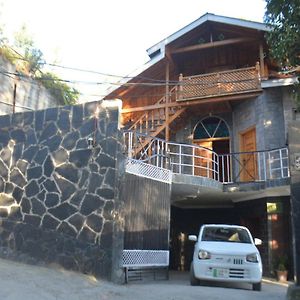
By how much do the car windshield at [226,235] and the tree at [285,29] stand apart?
5209 millimetres

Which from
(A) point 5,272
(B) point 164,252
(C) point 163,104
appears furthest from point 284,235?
(A) point 5,272

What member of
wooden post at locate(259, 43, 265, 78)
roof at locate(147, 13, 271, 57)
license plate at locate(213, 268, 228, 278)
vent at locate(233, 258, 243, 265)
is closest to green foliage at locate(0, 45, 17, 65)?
roof at locate(147, 13, 271, 57)

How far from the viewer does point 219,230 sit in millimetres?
10875

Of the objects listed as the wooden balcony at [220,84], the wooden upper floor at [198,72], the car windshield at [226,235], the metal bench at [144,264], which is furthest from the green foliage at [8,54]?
the car windshield at [226,235]

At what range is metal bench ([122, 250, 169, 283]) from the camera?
9578 millimetres

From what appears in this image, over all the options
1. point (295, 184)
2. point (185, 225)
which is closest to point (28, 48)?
point (185, 225)

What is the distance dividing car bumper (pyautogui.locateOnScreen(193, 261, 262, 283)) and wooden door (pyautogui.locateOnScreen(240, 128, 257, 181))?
6.18 metres

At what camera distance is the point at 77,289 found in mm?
7910

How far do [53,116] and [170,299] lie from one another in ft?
18.3

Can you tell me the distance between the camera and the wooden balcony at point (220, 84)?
51.0 ft

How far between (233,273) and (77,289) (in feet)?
11.5

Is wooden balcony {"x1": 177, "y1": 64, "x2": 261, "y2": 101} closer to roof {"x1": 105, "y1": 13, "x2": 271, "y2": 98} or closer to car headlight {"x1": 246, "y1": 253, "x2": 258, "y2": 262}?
roof {"x1": 105, "y1": 13, "x2": 271, "y2": 98}

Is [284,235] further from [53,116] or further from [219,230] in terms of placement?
[53,116]

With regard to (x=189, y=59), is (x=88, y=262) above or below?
below
